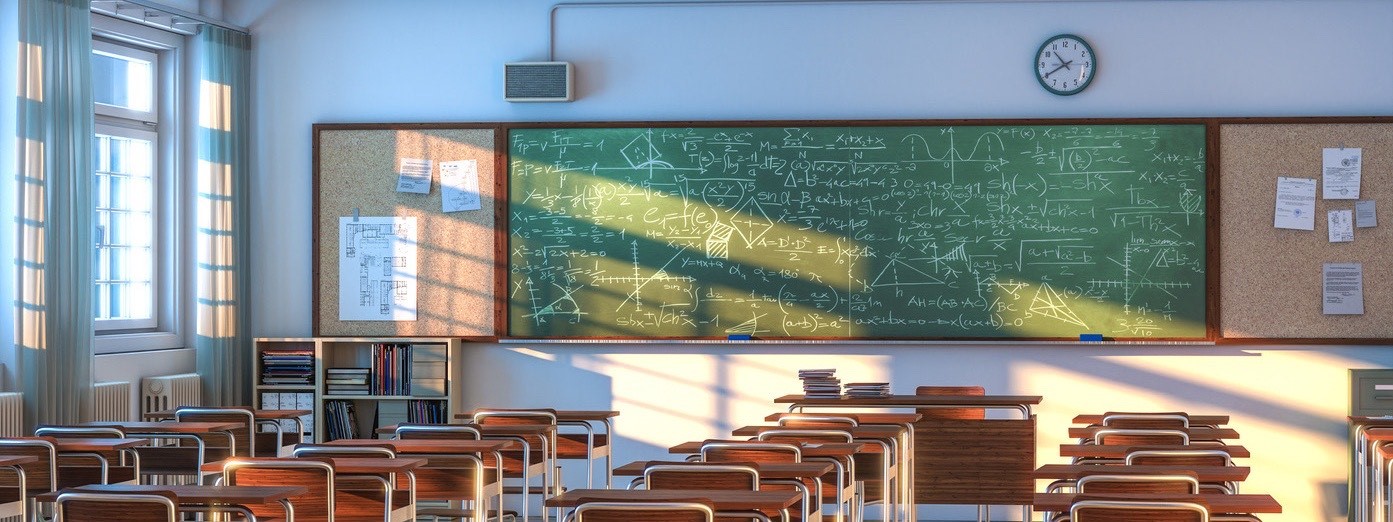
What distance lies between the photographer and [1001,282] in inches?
353

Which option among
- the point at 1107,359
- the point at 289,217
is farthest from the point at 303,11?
the point at 1107,359

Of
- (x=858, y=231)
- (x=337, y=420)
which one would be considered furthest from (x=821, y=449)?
(x=337, y=420)

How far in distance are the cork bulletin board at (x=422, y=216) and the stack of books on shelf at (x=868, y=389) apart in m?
2.30

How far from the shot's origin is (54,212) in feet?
25.5

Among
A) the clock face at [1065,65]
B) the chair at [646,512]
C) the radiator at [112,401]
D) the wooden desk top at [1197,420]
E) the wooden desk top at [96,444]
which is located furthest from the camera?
the clock face at [1065,65]

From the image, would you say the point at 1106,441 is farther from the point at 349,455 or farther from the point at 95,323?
the point at 95,323

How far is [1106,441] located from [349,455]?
3.01 m

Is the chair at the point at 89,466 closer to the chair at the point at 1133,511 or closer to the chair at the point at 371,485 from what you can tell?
the chair at the point at 371,485

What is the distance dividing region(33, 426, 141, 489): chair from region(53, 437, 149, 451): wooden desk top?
0.10 metres

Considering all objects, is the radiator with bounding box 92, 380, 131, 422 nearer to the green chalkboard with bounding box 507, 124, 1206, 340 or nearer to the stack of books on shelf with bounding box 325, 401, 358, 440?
the stack of books on shelf with bounding box 325, 401, 358, 440

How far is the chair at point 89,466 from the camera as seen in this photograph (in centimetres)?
611

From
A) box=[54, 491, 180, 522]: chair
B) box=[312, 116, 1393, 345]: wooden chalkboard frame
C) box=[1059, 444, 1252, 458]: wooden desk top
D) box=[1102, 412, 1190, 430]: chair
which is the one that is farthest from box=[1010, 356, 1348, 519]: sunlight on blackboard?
box=[54, 491, 180, 522]: chair

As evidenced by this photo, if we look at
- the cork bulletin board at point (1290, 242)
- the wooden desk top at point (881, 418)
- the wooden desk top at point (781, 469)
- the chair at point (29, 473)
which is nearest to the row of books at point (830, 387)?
the wooden desk top at point (881, 418)

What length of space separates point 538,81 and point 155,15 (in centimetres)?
222
